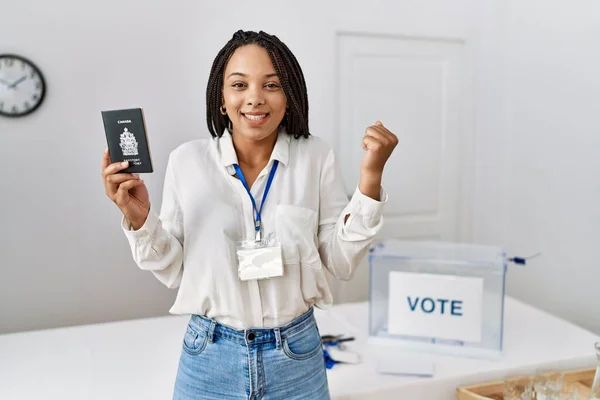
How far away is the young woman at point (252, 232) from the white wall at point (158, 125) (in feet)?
3.86

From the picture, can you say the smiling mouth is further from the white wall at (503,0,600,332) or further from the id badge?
the white wall at (503,0,600,332)

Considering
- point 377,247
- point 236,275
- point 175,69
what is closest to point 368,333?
point 377,247

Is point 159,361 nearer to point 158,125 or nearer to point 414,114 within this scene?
point 158,125

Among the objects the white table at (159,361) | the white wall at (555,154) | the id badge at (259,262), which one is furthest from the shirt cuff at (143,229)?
the white wall at (555,154)

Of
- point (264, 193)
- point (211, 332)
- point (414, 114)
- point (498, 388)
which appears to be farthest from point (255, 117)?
point (414, 114)

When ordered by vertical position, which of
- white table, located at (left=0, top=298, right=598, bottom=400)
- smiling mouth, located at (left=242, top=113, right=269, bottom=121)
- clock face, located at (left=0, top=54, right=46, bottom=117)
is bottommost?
white table, located at (left=0, top=298, right=598, bottom=400)

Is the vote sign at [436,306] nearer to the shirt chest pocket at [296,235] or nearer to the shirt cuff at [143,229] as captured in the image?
the shirt chest pocket at [296,235]

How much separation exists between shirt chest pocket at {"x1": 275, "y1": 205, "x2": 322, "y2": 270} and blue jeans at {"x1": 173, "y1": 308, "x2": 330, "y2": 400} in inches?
5.0

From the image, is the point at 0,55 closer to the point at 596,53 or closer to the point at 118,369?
the point at 118,369

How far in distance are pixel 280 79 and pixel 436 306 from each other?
3.39 feet

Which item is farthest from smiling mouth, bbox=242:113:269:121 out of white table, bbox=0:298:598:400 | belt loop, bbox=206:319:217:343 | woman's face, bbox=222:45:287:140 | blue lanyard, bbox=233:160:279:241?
white table, bbox=0:298:598:400

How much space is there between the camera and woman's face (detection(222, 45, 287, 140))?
108cm

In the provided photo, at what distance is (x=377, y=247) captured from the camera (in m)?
1.94

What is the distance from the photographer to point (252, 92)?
1074mm
